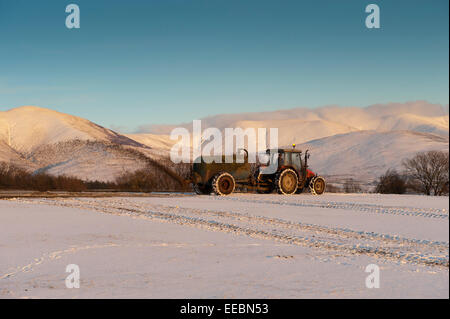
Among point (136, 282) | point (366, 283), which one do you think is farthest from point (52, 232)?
point (366, 283)

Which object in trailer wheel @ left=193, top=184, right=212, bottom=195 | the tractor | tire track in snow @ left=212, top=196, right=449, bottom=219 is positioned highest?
the tractor

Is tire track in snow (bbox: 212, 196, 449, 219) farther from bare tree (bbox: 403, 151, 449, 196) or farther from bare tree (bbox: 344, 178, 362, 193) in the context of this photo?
bare tree (bbox: 403, 151, 449, 196)

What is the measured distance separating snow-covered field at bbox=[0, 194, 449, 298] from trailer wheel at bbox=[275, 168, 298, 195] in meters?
7.62

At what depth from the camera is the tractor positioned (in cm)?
2245

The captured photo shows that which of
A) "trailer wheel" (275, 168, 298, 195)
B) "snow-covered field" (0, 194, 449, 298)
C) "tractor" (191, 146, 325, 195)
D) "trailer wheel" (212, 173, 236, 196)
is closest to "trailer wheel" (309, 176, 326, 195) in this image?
"tractor" (191, 146, 325, 195)

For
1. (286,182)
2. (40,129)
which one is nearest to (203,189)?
(286,182)

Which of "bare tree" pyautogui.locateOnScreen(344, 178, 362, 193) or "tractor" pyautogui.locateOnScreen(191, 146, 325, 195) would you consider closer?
"tractor" pyautogui.locateOnScreen(191, 146, 325, 195)

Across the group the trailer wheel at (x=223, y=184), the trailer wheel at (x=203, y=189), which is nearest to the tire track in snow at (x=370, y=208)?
the trailer wheel at (x=223, y=184)

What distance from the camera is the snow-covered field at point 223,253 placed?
5.70m

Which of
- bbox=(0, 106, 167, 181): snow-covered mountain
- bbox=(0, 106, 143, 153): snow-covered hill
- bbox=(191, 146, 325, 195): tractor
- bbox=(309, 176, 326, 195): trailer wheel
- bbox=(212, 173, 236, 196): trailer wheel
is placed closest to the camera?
bbox=(212, 173, 236, 196): trailer wheel

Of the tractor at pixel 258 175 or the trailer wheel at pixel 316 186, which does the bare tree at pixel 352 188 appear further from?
the tractor at pixel 258 175

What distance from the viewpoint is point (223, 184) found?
883 inches
